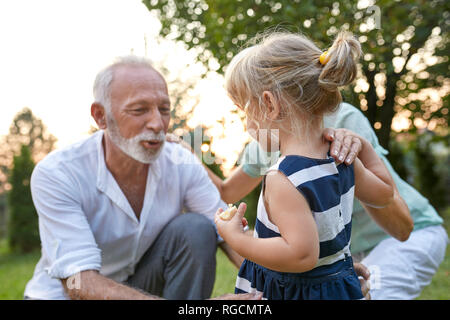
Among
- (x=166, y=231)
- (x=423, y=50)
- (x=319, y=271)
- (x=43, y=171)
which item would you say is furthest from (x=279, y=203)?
(x=423, y=50)

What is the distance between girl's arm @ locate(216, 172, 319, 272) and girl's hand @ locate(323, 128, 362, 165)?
246 millimetres

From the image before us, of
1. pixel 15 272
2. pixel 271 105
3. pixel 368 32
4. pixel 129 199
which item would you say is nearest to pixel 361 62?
pixel 368 32

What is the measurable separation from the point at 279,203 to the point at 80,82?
1982mm

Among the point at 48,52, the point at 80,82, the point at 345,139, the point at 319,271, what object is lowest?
the point at 319,271

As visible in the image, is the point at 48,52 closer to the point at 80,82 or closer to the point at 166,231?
the point at 80,82

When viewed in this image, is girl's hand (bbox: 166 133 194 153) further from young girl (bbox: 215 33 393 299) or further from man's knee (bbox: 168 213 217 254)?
young girl (bbox: 215 33 393 299)

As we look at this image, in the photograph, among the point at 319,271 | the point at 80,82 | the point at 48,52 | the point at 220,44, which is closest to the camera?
the point at 319,271

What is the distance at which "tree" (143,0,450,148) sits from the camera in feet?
12.6

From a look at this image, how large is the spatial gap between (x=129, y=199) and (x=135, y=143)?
0.35 m

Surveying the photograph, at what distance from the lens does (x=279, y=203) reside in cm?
126

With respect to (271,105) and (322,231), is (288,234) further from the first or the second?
(271,105)

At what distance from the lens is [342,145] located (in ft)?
4.81

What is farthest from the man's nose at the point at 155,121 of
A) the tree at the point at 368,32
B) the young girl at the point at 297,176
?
the young girl at the point at 297,176

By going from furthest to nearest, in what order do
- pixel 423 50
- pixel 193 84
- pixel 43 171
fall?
pixel 423 50 < pixel 193 84 < pixel 43 171
